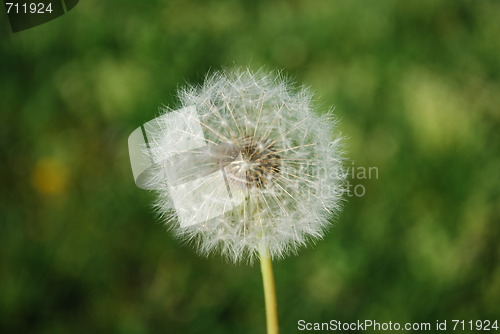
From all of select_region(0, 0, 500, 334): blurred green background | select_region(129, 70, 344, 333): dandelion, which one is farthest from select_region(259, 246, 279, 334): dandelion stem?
select_region(0, 0, 500, 334): blurred green background

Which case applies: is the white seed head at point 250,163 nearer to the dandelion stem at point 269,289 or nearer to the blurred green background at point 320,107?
the dandelion stem at point 269,289

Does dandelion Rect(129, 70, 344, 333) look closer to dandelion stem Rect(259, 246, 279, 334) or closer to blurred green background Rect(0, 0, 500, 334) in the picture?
dandelion stem Rect(259, 246, 279, 334)

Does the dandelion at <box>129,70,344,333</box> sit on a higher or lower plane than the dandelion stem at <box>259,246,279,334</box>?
higher

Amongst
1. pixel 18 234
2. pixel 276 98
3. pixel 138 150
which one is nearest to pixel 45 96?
pixel 18 234

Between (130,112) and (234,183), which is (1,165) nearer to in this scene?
(130,112)

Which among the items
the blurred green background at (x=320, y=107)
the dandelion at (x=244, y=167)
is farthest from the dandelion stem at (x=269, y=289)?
the blurred green background at (x=320, y=107)

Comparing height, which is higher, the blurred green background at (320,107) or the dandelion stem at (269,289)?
the blurred green background at (320,107)

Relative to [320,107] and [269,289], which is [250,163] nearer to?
[269,289]
